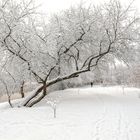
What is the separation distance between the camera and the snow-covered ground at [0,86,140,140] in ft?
36.8

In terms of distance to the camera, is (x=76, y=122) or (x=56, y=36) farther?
(x=56, y=36)

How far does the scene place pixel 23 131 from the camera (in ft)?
39.7

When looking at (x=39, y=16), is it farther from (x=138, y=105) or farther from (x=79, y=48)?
(x=138, y=105)

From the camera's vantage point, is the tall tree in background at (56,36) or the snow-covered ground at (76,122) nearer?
the snow-covered ground at (76,122)

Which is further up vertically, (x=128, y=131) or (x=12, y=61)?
(x=12, y=61)

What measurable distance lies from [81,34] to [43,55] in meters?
2.85

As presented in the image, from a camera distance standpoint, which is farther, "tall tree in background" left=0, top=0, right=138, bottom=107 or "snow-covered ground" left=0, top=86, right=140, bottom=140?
"tall tree in background" left=0, top=0, right=138, bottom=107

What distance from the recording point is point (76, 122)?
1338cm

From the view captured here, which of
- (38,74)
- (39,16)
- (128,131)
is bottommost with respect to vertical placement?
(128,131)

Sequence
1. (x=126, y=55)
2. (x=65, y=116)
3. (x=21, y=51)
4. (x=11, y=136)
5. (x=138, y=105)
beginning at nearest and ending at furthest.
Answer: (x=11, y=136) → (x=65, y=116) → (x=138, y=105) → (x=21, y=51) → (x=126, y=55)

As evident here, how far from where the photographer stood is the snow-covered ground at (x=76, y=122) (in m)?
11.2

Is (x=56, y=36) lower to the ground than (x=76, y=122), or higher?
higher

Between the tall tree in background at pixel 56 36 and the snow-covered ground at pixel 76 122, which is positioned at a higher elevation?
the tall tree in background at pixel 56 36

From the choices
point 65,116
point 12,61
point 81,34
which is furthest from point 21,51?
point 65,116
